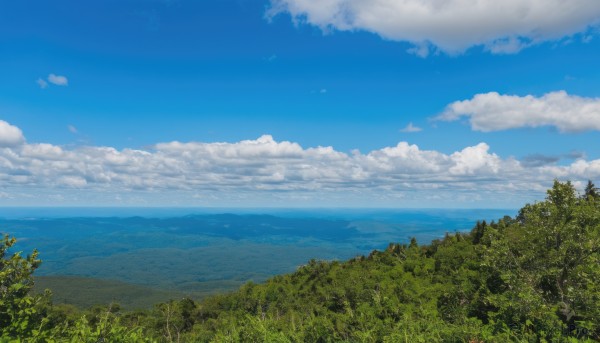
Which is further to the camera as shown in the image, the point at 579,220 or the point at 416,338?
the point at 579,220

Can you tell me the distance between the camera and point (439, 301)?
1702 inches

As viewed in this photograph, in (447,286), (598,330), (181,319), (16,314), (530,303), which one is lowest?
(181,319)

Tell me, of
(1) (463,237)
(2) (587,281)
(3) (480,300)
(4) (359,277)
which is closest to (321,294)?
(4) (359,277)

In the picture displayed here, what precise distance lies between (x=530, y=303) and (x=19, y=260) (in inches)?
1186

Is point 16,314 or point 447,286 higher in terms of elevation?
point 16,314

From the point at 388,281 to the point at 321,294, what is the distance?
Answer: 11.5 metres

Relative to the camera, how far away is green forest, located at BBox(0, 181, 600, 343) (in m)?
15.8

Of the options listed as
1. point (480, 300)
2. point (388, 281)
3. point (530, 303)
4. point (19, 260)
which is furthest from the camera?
point (388, 281)

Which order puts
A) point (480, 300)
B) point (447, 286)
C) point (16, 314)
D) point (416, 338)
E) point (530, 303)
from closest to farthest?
point (416, 338), point (16, 314), point (530, 303), point (480, 300), point (447, 286)

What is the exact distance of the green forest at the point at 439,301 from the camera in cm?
1579

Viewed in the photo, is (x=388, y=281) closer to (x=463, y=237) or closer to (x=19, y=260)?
(x=463, y=237)

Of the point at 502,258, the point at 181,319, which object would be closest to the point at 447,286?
the point at 502,258

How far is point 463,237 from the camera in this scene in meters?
73.1

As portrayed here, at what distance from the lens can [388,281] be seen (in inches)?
2073
